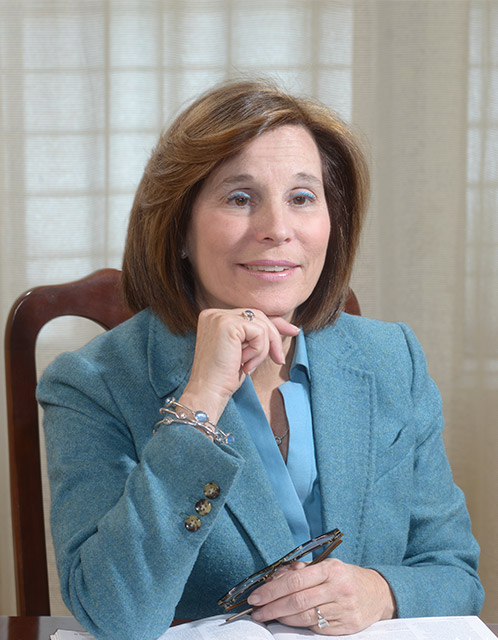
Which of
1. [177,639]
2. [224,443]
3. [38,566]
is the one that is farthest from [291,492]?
[38,566]

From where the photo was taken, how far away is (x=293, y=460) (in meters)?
1.34

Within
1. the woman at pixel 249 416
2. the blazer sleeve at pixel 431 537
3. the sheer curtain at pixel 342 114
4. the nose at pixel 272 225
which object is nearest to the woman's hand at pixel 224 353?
the woman at pixel 249 416

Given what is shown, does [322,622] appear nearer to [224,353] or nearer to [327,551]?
[327,551]

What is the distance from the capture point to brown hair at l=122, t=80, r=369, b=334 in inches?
51.6

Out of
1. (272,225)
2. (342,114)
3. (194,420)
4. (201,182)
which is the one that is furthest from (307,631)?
(342,114)

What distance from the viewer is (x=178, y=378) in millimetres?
1307

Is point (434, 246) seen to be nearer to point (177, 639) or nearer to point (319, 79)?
point (319, 79)

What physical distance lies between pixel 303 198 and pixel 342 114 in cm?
105

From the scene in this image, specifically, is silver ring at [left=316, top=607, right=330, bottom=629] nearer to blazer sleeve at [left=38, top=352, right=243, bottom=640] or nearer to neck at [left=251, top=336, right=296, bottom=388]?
blazer sleeve at [left=38, top=352, right=243, bottom=640]

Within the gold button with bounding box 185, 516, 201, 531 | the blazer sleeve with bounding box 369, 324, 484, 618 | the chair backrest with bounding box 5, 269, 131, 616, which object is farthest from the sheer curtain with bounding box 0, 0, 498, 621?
the gold button with bounding box 185, 516, 201, 531

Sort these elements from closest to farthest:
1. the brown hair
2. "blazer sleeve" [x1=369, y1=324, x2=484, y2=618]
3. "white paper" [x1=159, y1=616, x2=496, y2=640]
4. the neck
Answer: "white paper" [x1=159, y1=616, x2=496, y2=640]
"blazer sleeve" [x1=369, y1=324, x2=484, y2=618]
the brown hair
the neck

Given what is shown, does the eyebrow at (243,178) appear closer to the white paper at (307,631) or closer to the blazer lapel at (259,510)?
the blazer lapel at (259,510)

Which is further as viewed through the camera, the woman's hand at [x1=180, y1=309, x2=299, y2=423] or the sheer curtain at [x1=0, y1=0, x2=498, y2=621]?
the sheer curtain at [x1=0, y1=0, x2=498, y2=621]

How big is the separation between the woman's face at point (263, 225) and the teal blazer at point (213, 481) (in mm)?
157
